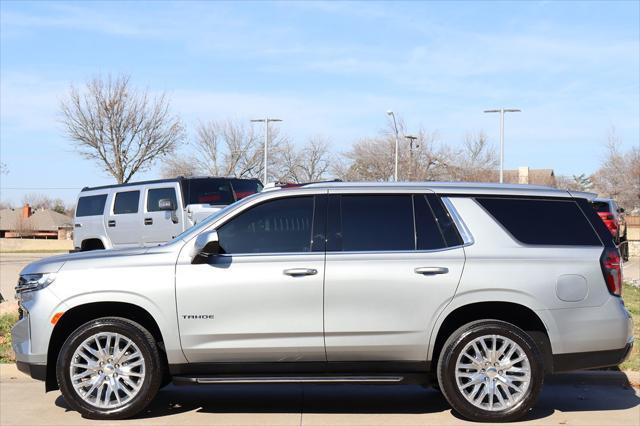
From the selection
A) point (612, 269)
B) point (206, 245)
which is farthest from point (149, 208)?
point (612, 269)

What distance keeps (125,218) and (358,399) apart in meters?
8.91

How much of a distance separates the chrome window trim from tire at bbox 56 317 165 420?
8.60 feet

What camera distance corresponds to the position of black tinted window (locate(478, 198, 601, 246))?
648 cm

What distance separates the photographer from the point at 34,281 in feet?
21.0

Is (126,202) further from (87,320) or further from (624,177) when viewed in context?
(624,177)

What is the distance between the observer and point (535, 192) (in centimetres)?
663

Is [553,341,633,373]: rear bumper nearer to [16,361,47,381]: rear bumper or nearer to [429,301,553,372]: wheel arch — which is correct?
[429,301,553,372]: wheel arch

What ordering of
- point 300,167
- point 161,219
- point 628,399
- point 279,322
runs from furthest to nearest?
point 300,167, point 161,219, point 628,399, point 279,322

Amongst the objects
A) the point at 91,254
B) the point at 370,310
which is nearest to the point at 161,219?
the point at 91,254

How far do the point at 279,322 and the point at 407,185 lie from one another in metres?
1.60

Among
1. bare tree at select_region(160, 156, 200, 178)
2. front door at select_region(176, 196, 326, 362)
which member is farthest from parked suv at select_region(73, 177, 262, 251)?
bare tree at select_region(160, 156, 200, 178)

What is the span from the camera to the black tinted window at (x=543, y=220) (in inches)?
255

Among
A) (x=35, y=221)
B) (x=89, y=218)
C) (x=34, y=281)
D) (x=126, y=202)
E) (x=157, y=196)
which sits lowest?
(x=35, y=221)

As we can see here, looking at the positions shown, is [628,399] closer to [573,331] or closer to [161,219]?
[573,331]
